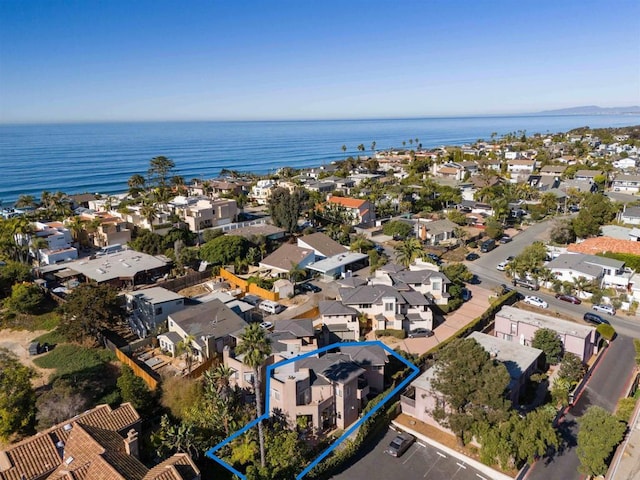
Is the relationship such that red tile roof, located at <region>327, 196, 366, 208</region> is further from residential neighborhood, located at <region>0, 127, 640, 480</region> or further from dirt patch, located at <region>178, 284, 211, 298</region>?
dirt patch, located at <region>178, 284, 211, 298</region>

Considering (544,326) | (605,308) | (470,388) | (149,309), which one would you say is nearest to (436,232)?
(605,308)

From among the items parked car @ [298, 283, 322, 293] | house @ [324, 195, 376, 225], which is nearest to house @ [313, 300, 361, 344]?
parked car @ [298, 283, 322, 293]

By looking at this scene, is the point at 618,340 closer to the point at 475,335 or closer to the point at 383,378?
the point at 475,335

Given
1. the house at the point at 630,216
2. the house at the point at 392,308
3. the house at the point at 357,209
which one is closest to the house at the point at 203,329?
the house at the point at 392,308

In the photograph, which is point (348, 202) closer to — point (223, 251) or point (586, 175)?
point (223, 251)

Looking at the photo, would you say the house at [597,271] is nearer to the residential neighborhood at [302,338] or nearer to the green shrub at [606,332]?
the residential neighborhood at [302,338]

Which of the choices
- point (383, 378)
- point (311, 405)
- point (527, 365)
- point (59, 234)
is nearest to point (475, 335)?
point (527, 365)
